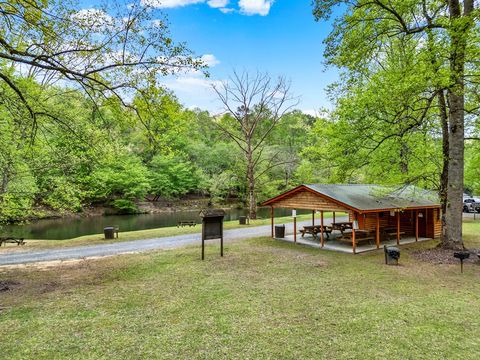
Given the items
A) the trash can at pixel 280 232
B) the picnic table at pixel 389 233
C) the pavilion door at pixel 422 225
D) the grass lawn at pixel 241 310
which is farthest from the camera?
the pavilion door at pixel 422 225

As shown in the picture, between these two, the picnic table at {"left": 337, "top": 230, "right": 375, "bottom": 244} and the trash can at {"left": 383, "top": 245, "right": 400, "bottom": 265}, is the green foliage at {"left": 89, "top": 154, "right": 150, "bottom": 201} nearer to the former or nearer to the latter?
the picnic table at {"left": 337, "top": 230, "right": 375, "bottom": 244}

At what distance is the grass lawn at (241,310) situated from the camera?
15.1 ft

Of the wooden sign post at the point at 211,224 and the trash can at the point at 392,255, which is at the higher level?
the wooden sign post at the point at 211,224

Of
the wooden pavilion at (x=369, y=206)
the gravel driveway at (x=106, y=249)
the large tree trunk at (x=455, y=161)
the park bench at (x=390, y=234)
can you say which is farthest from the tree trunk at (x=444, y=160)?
the gravel driveway at (x=106, y=249)

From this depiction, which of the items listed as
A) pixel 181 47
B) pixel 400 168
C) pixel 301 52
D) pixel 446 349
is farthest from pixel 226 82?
pixel 446 349

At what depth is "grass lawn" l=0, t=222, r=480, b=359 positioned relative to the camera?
4613 millimetres

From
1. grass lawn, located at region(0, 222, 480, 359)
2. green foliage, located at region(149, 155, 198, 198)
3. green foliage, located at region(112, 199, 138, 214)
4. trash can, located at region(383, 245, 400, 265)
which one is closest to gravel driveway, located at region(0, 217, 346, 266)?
grass lawn, located at region(0, 222, 480, 359)

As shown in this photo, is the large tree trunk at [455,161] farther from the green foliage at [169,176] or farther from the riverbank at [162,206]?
Answer: the green foliage at [169,176]

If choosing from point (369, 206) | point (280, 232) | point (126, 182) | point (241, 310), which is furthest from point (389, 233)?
point (126, 182)

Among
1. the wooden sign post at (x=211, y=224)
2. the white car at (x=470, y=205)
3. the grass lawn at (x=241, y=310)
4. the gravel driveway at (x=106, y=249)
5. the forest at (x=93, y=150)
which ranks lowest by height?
the gravel driveway at (x=106, y=249)

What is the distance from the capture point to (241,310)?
6117mm

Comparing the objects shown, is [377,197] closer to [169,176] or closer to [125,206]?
[125,206]

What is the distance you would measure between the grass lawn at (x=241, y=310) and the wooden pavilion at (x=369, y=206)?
2581 millimetres

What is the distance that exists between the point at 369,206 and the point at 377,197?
1.86 meters
